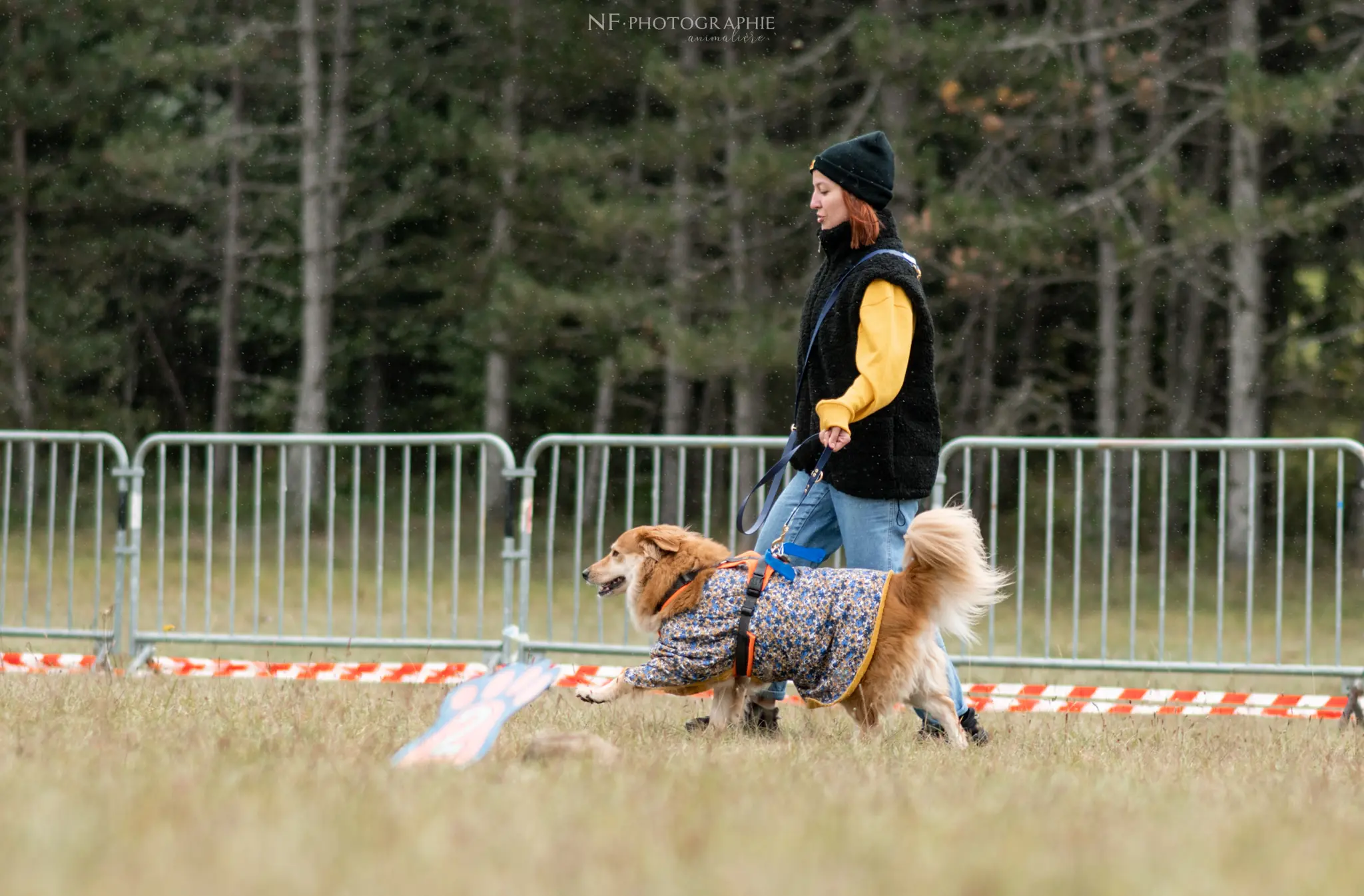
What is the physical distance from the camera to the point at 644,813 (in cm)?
352

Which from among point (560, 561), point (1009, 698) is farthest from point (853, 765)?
point (560, 561)

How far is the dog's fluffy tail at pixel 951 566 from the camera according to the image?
16.6 ft

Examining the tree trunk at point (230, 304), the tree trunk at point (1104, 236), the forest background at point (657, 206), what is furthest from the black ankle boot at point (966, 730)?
the tree trunk at point (230, 304)

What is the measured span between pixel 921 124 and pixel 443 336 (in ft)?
36.4

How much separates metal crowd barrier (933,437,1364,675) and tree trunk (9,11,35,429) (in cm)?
1423

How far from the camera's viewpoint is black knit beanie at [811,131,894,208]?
17.3 feet

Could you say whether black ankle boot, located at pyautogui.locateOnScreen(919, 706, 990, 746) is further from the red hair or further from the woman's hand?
the red hair

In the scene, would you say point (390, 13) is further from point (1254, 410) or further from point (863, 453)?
point (863, 453)

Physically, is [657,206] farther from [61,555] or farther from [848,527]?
[848,527]

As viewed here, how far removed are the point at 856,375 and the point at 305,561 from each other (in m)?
4.40

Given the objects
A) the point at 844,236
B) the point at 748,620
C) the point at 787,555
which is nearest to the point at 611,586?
the point at 787,555

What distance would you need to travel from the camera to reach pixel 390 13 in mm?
22344

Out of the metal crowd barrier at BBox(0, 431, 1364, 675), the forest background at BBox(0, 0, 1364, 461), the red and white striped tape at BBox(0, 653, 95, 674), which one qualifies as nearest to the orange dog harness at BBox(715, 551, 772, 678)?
the metal crowd barrier at BBox(0, 431, 1364, 675)

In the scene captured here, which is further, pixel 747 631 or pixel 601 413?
pixel 601 413
